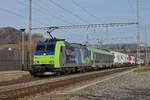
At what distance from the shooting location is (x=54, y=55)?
20.5 m

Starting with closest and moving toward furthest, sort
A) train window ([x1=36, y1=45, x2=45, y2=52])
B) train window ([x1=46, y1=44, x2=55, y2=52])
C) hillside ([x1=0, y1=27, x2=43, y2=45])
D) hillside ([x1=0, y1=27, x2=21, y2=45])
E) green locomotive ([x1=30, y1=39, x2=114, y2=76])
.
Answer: green locomotive ([x1=30, y1=39, x2=114, y2=76])
train window ([x1=46, y1=44, x2=55, y2=52])
train window ([x1=36, y1=45, x2=45, y2=52])
hillside ([x1=0, y1=27, x2=43, y2=45])
hillside ([x1=0, y1=27, x2=21, y2=45])

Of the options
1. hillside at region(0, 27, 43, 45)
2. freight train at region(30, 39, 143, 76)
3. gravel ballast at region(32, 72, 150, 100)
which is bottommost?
gravel ballast at region(32, 72, 150, 100)

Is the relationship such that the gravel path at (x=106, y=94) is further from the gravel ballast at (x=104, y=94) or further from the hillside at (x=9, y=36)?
the hillside at (x=9, y=36)

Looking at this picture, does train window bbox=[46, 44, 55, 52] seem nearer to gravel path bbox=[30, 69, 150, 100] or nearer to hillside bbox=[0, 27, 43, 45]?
gravel path bbox=[30, 69, 150, 100]

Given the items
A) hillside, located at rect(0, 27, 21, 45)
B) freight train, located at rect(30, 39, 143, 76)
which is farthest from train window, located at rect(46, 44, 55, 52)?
hillside, located at rect(0, 27, 21, 45)

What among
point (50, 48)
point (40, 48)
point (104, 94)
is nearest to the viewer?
point (104, 94)

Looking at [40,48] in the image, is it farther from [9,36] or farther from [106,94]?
[9,36]

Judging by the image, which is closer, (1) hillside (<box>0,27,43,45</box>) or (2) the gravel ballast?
(2) the gravel ballast

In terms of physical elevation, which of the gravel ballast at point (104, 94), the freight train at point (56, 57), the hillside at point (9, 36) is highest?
the hillside at point (9, 36)

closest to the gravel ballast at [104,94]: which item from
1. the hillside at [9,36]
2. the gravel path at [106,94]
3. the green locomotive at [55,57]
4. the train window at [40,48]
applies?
the gravel path at [106,94]

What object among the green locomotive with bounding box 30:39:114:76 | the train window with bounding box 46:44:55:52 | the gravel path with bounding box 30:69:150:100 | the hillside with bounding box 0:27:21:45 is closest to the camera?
the gravel path with bounding box 30:69:150:100

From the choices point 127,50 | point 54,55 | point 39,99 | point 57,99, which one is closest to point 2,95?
point 39,99

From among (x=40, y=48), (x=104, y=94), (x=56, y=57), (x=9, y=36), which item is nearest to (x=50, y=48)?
(x=40, y=48)

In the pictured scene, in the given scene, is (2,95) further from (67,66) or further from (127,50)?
(127,50)
